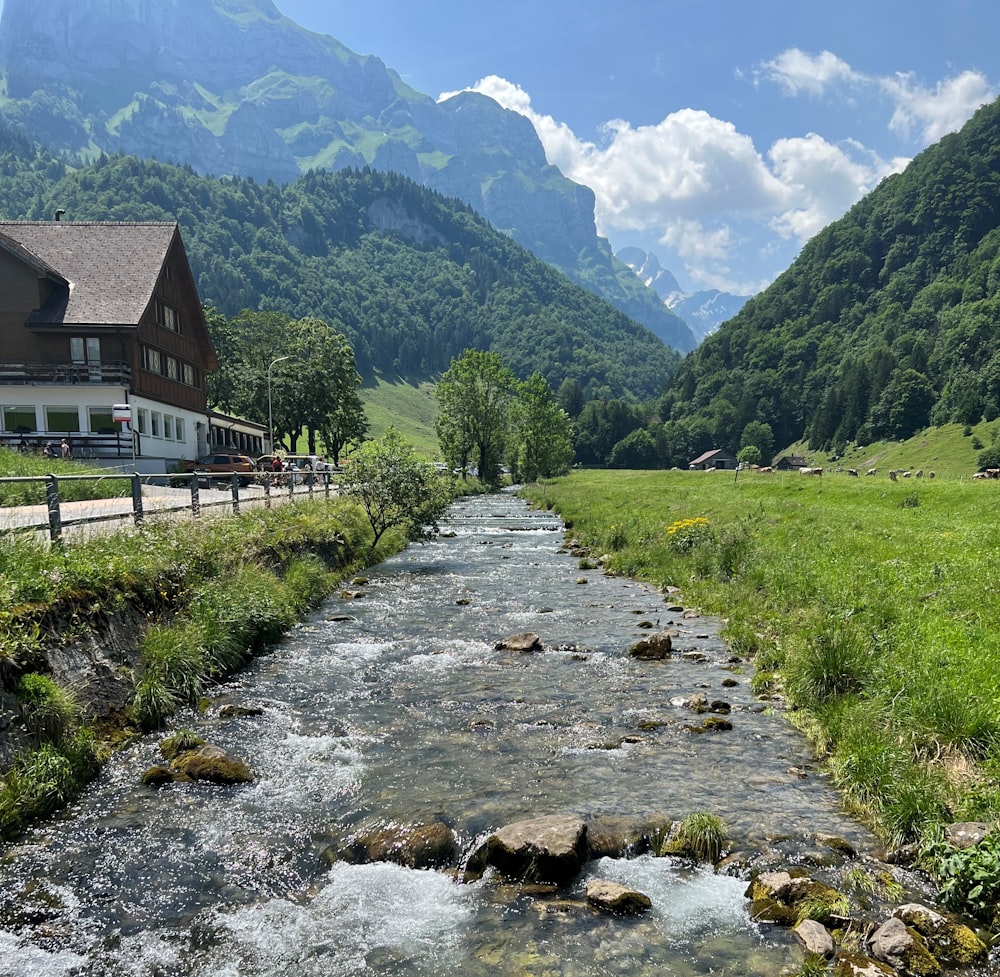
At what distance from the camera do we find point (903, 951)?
6.27m

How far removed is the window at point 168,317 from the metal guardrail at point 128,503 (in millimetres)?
22084

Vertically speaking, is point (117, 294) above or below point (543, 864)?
above

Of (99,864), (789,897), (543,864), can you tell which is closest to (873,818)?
(789,897)

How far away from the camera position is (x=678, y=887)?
7.65 meters

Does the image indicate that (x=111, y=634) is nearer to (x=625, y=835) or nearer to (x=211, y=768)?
(x=211, y=768)

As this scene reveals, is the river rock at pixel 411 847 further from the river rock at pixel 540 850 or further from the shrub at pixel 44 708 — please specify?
the shrub at pixel 44 708

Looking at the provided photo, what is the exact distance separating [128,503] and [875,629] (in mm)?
19163

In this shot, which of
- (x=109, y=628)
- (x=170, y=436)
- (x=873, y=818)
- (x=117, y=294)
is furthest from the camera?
(x=170, y=436)

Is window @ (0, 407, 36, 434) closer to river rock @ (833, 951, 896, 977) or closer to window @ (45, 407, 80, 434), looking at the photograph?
window @ (45, 407, 80, 434)

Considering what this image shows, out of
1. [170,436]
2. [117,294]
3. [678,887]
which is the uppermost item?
[117,294]

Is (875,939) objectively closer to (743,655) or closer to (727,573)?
(743,655)

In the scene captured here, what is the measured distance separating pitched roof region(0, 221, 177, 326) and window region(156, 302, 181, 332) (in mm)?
2896

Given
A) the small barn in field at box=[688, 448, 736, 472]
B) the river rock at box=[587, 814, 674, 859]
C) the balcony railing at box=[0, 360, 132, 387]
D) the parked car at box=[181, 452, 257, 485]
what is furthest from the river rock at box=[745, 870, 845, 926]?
the small barn in field at box=[688, 448, 736, 472]

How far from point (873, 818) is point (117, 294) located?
5299 centimetres
